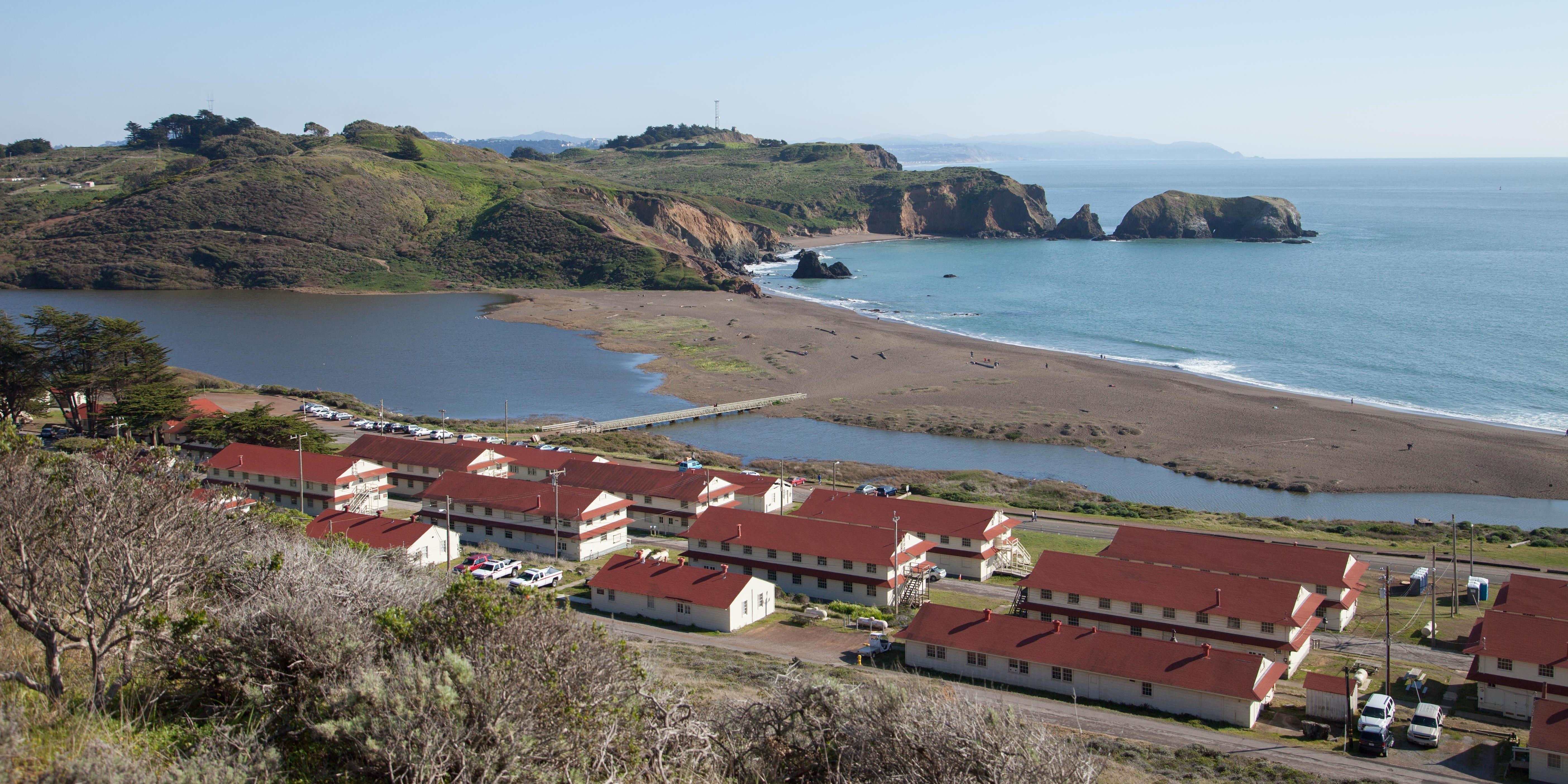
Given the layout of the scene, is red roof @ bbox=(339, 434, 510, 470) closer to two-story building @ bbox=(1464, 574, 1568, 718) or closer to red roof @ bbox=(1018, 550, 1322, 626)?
red roof @ bbox=(1018, 550, 1322, 626)

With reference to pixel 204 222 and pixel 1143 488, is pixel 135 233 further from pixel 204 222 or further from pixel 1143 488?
pixel 1143 488

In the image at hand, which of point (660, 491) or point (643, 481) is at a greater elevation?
point (643, 481)

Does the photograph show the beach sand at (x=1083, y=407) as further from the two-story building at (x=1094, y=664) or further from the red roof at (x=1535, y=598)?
the two-story building at (x=1094, y=664)

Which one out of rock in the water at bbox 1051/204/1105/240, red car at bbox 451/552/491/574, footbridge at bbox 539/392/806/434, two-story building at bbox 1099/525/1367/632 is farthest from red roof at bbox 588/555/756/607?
rock in the water at bbox 1051/204/1105/240

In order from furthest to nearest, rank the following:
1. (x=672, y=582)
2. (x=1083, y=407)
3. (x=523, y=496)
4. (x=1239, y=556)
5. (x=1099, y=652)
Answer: (x=1083, y=407) < (x=523, y=496) < (x=1239, y=556) < (x=672, y=582) < (x=1099, y=652)

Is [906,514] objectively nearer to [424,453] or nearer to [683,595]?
[683,595]

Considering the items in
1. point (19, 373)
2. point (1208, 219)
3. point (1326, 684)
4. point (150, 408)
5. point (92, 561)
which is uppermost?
point (1208, 219)

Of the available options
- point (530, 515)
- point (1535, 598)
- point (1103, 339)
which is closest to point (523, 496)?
point (530, 515)
